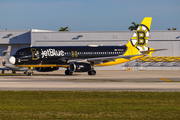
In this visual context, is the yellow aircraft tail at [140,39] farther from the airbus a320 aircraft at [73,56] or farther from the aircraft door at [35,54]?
the aircraft door at [35,54]

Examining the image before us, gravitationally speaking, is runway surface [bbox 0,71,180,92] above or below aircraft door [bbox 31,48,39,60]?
below

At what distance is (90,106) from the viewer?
51.2 feet

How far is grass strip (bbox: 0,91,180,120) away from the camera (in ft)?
42.7

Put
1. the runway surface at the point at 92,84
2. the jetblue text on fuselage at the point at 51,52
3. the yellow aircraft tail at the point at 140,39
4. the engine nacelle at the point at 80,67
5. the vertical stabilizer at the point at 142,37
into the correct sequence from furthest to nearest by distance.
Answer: the vertical stabilizer at the point at 142,37
the yellow aircraft tail at the point at 140,39
the jetblue text on fuselage at the point at 51,52
the engine nacelle at the point at 80,67
the runway surface at the point at 92,84

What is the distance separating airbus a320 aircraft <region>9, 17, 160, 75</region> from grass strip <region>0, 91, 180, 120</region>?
21119 mm

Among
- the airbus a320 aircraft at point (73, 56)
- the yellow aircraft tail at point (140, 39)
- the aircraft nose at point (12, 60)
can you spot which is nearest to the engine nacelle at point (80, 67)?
the airbus a320 aircraft at point (73, 56)

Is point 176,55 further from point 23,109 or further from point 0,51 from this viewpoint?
Result: point 23,109

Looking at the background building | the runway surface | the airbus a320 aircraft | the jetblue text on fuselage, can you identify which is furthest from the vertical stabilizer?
the runway surface

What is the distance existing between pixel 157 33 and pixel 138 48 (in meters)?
17.4

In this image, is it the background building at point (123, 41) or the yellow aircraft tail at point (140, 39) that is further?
the background building at point (123, 41)

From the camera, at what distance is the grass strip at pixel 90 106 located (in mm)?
13016

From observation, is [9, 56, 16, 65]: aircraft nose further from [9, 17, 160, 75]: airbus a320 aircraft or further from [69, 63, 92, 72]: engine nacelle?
[69, 63, 92, 72]: engine nacelle

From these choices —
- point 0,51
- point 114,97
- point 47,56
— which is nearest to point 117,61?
point 47,56

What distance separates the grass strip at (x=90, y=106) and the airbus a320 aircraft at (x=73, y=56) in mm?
21119
